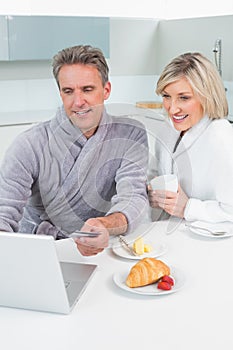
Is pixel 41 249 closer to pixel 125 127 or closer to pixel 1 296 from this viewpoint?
pixel 1 296

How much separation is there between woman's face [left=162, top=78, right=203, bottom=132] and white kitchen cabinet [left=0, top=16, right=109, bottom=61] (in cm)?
182

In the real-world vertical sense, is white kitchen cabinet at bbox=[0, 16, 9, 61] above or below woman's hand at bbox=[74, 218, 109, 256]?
above

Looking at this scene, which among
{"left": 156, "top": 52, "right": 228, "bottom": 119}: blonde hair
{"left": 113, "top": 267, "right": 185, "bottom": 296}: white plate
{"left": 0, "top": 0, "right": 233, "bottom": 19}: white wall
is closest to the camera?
{"left": 113, "top": 267, "right": 185, "bottom": 296}: white plate

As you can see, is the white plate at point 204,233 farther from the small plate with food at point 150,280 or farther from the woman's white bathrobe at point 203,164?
the small plate with food at point 150,280

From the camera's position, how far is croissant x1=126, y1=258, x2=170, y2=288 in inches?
47.8

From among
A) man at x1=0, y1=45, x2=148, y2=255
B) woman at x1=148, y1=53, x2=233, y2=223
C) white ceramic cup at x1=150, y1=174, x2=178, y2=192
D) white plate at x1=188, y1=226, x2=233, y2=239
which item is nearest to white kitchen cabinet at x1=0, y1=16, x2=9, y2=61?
man at x1=0, y1=45, x2=148, y2=255

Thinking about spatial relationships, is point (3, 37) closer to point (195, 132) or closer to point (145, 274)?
point (195, 132)

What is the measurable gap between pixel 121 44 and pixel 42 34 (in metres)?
0.92

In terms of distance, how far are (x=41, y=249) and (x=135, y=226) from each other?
0.60 metres

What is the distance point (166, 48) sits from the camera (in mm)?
4258

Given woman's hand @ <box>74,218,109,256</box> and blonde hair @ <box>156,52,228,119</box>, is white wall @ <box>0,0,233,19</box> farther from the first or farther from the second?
woman's hand @ <box>74,218,109,256</box>

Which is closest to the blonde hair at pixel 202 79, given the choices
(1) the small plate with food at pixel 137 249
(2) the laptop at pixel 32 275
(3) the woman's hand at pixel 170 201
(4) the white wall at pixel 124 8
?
(3) the woman's hand at pixel 170 201

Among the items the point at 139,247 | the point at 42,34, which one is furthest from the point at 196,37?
the point at 139,247

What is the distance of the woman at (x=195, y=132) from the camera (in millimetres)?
1771
